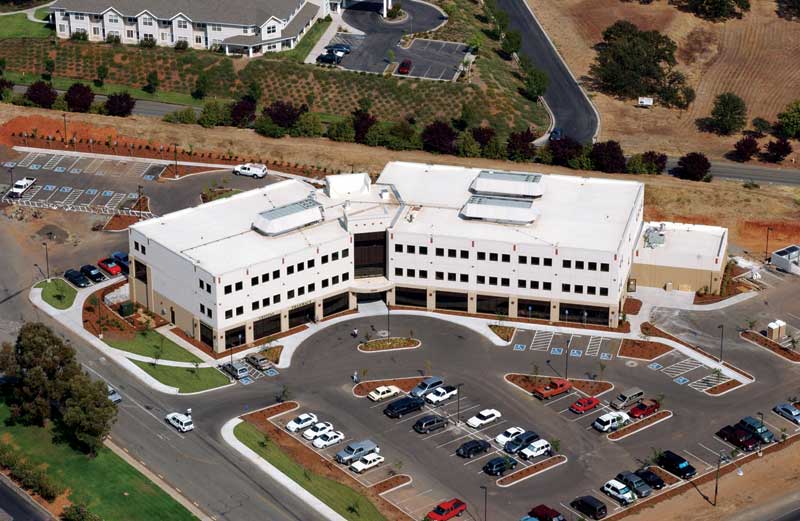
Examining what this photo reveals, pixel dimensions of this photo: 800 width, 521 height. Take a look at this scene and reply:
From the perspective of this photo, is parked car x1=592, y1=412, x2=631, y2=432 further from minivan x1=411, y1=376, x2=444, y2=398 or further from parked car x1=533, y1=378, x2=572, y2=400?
minivan x1=411, y1=376, x2=444, y2=398

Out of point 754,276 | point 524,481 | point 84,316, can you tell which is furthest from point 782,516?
point 84,316

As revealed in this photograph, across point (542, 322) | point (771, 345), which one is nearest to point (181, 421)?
point (542, 322)

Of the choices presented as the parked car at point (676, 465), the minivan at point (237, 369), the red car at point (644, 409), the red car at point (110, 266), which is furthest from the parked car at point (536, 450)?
the red car at point (110, 266)

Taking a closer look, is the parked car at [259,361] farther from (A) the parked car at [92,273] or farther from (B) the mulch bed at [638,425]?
(B) the mulch bed at [638,425]

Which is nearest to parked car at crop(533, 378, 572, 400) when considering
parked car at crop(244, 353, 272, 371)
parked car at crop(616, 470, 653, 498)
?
parked car at crop(616, 470, 653, 498)

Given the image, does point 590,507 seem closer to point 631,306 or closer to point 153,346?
point 631,306

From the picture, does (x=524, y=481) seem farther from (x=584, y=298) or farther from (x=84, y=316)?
(x=84, y=316)

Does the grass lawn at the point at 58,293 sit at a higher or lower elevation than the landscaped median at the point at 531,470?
higher
